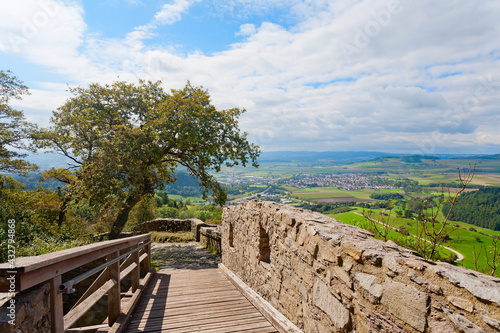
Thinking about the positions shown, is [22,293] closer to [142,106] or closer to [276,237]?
[276,237]

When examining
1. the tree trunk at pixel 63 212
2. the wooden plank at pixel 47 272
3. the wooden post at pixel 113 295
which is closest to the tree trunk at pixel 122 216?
the tree trunk at pixel 63 212

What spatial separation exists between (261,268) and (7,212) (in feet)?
27.8

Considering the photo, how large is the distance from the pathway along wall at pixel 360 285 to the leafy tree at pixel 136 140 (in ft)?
22.4

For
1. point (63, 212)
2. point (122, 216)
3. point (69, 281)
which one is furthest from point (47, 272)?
point (63, 212)

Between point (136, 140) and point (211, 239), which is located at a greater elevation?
point (136, 140)

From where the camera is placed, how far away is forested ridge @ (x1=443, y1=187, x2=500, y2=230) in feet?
18.7

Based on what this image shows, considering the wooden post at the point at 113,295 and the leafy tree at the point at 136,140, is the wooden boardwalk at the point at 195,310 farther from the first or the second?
the leafy tree at the point at 136,140

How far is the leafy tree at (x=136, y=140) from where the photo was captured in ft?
32.6

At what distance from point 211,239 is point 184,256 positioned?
1626 mm

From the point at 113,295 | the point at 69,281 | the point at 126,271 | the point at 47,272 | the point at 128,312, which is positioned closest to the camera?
the point at 47,272

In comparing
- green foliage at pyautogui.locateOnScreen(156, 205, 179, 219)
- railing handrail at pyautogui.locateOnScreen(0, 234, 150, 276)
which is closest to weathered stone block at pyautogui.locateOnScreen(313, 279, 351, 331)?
railing handrail at pyautogui.locateOnScreen(0, 234, 150, 276)

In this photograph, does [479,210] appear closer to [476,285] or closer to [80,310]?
[476,285]

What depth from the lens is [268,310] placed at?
3980mm

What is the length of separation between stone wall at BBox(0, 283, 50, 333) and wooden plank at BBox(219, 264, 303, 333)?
2700 millimetres
